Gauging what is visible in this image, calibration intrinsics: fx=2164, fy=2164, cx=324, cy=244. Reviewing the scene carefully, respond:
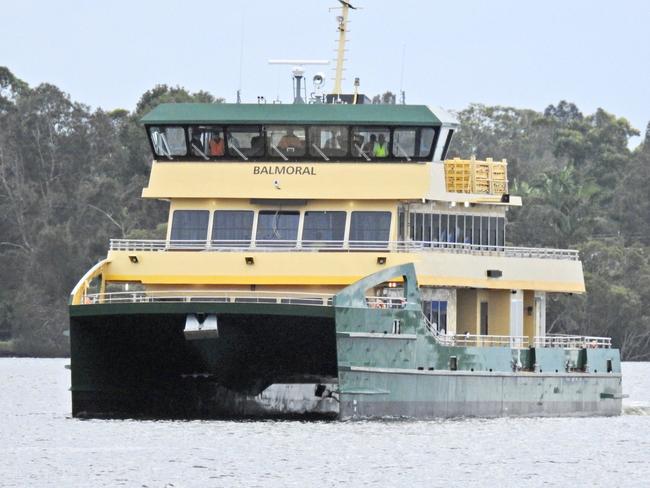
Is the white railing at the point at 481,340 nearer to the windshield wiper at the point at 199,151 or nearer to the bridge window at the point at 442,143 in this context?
the bridge window at the point at 442,143

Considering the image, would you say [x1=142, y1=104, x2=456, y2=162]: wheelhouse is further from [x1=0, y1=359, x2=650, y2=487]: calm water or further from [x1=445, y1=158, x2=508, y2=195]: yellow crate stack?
[x1=0, y1=359, x2=650, y2=487]: calm water

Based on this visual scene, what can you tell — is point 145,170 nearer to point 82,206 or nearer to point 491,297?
point 82,206

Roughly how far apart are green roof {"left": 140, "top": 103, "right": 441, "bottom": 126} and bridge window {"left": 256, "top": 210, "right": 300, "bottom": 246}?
2164mm

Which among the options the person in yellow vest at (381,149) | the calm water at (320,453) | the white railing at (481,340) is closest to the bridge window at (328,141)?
the person in yellow vest at (381,149)

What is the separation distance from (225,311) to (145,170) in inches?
2627

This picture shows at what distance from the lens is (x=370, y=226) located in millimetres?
50250

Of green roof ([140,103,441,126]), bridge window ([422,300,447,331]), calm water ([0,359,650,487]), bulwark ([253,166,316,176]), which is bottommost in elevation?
calm water ([0,359,650,487])

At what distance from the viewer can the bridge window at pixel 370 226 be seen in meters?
50.1

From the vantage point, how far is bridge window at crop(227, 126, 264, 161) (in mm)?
50719

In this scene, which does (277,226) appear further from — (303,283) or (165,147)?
(165,147)

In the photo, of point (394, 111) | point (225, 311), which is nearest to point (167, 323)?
point (225, 311)

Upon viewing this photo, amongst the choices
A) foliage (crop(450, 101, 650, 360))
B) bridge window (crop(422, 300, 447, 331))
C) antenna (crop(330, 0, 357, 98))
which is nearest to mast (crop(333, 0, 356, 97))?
antenna (crop(330, 0, 357, 98))

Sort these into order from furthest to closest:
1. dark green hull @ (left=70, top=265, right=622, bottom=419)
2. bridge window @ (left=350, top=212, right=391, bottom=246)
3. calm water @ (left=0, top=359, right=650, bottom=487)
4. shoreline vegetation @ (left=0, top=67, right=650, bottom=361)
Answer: shoreline vegetation @ (left=0, top=67, right=650, bottom=361) < bridge window @ (left=350, top=212, right=391, bottom=246) < dark green hull @ (left=70, top=265, right=622, bottom=419) < calm water @ (left=0, top=359, right=650, bottom=487)

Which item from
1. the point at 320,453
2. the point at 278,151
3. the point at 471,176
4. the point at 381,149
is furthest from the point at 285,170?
the point at 320,453
